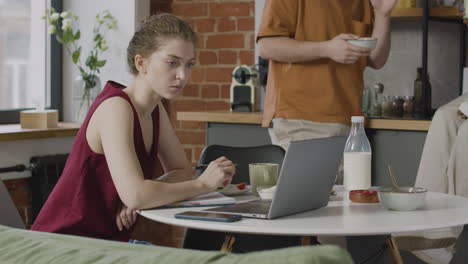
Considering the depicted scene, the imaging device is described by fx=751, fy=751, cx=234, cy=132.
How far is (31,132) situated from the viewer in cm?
Answer: 374

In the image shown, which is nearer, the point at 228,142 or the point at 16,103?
the point at 228,142

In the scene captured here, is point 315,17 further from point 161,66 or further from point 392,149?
point 161,66

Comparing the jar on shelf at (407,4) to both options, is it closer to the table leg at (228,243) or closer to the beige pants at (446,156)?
the beige pants at (446,156)

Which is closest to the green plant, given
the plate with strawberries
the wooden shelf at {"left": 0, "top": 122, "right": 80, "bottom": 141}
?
the wooden shelf at {"left": 0, "top": 122, "right": 80, "bottom": 141}

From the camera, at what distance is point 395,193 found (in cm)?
188

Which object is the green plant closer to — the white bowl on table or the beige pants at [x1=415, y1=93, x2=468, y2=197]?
the beige pants at [x1=415, y1=93, x2=468, y2=197]

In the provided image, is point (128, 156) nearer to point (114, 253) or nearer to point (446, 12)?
point (114, 253)

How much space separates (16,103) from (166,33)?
229 centimetres

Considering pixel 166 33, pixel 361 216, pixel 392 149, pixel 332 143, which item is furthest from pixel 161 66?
pixel 392 149

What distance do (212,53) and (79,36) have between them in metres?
0.80

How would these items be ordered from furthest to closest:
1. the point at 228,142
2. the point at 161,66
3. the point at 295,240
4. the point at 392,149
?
the point at 228,142 → the point at 392,149 → the point at 295,240 → the point at 161,66

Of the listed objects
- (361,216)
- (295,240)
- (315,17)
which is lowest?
(295,240)

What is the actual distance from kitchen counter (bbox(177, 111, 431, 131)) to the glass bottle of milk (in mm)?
1107

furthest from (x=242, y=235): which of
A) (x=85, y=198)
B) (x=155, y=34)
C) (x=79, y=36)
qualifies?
(x=79, y=36)
